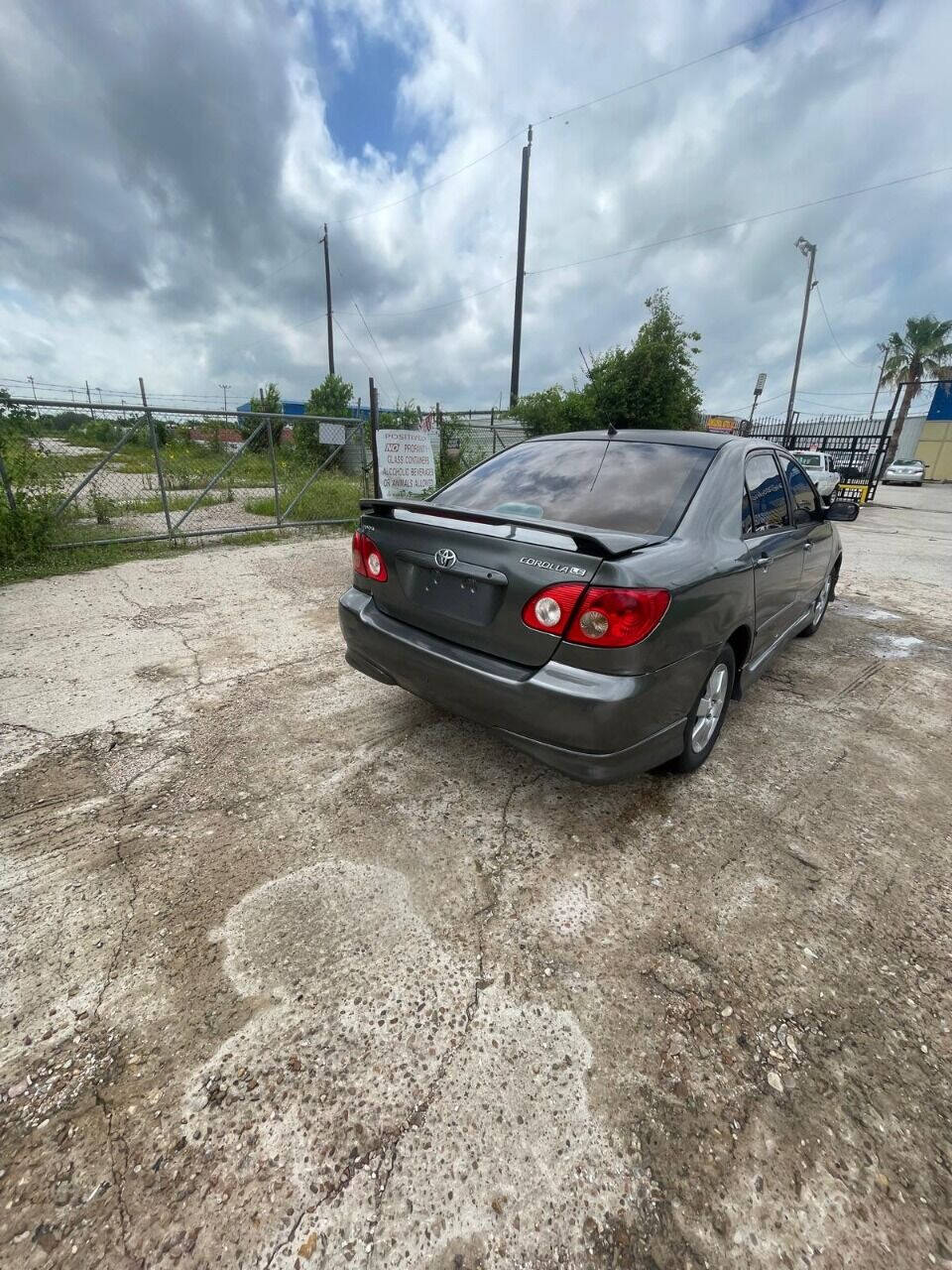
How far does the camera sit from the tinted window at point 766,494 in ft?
9.69

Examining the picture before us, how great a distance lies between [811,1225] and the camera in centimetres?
120

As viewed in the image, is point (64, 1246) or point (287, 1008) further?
point (287, 1008)

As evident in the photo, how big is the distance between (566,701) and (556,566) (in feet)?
1.59

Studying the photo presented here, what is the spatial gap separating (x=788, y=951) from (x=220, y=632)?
166 inches

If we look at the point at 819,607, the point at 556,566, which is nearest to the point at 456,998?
the point at 556,566

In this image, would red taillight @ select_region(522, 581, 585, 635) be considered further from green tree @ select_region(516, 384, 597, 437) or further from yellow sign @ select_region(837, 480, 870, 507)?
yellow sign @ select_region(837, 480, 870, 507)

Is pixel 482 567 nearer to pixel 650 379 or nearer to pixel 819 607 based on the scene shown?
pixel 819 607

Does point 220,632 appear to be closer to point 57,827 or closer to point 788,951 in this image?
point 57,827

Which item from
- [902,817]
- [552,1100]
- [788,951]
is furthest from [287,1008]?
[902,817]

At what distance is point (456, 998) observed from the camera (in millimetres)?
1650

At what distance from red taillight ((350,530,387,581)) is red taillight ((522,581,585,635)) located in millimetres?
885

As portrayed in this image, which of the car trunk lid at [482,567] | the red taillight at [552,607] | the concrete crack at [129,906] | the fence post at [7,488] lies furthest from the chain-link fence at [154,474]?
the concrete crack at [129,906]

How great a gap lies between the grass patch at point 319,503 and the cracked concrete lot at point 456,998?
708cm

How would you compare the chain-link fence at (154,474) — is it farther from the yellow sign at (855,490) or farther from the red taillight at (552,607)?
the yellow sign at (855,490)
